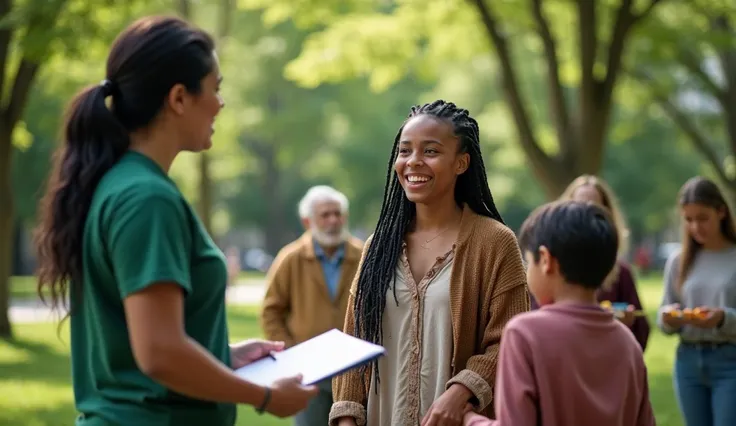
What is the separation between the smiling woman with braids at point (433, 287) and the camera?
14.0 feet

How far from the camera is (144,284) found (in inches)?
116

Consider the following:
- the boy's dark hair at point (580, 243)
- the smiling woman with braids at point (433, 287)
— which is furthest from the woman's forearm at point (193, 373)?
the smiling woman with braids at point (433, 287)

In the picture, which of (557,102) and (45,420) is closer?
(45,420)

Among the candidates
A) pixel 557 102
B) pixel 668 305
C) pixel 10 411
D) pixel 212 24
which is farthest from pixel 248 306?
pixel 668 305

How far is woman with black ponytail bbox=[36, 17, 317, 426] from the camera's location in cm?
298

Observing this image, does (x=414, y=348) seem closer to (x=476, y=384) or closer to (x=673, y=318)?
(x=476, y=384)

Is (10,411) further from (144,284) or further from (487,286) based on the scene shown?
(144,284)

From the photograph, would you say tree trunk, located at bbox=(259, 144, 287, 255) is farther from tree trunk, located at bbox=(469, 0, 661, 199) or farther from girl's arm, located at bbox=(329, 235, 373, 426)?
girl's arm, located at bbox=(329, 235, 373, 426)

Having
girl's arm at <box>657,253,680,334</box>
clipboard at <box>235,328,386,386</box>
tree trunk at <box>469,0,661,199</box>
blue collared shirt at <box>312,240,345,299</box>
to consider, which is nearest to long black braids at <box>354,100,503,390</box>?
clipboard at <box>235,328,386,386</box>

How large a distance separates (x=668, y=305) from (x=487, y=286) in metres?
4.05

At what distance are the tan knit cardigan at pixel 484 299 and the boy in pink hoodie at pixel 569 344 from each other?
0.63 m

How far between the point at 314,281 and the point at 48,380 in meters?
7.55

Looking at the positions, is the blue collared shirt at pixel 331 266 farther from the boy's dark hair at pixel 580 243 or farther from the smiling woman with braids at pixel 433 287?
the boy's dark hair at pixel 580 243

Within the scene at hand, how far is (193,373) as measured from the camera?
299 centimetres
